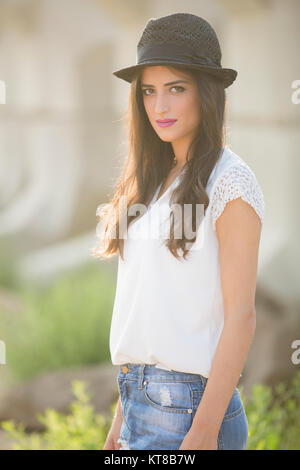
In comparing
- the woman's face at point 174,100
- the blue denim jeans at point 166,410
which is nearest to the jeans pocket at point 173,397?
the blue denim jeans at point 166,410

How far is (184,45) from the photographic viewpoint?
1721 mm

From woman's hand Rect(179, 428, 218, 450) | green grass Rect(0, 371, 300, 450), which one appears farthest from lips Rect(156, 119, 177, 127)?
green grass Rect(0, 371, 300, 450)

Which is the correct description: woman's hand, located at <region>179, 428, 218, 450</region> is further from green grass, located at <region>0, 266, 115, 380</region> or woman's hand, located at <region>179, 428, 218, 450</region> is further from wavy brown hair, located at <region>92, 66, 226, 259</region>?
green grass, located at <region>0, 266, 115, 380</region>

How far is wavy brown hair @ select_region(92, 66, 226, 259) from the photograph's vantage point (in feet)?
5.56

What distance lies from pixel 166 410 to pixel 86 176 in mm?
6044

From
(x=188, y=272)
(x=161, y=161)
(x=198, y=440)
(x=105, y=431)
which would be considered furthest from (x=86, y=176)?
(x=198, y=440)

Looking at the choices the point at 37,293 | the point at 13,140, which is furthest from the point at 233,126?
the point at 13,140

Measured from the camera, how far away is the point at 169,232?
1.70m

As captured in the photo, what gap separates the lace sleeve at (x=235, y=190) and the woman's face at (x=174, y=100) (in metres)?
0.22

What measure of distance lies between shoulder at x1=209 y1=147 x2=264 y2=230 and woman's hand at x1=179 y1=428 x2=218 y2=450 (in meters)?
0.54

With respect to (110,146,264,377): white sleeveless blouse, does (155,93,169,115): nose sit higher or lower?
higher

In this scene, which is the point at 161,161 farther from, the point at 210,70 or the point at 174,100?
the point at 210,70
